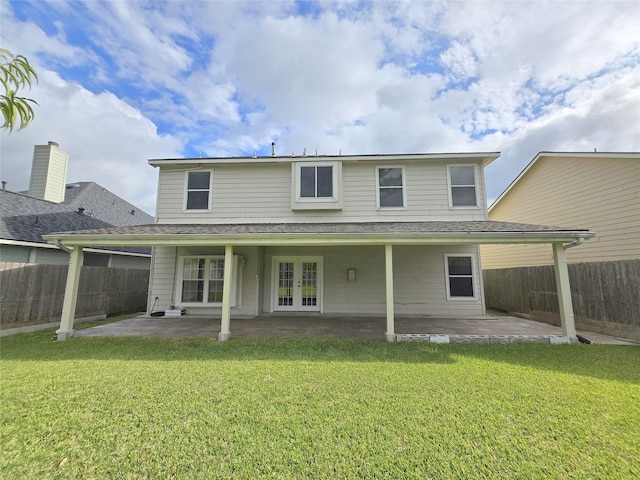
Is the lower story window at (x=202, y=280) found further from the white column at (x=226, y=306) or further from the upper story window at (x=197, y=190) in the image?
the white column at (x=226, y=306)

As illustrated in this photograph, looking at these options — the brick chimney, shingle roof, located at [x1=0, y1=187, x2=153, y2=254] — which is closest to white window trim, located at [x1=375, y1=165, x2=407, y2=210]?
shingle roof, located at [x1=0, y1=187, x2=153, y2=254]

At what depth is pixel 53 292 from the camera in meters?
8.31

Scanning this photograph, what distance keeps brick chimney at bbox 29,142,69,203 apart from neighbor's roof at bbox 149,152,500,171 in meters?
6.17

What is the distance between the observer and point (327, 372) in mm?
4613

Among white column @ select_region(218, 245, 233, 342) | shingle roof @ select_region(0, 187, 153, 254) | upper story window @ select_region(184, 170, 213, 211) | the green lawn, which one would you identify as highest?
upper story window @ select_region(184, 170, 213, 211)

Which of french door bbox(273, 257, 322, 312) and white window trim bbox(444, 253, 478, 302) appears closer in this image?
white window trim bbox(444, 253, 478, 302)

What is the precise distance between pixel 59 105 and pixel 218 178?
16.3ft

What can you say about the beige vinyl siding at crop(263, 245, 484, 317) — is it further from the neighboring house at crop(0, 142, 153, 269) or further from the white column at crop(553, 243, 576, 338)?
the neighboring house at crop(0, 142, 153, 269)

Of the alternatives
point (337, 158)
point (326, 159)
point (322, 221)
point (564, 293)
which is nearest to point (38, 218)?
point (322, 221)

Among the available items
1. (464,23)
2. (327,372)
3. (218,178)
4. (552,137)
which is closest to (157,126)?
(218,178)

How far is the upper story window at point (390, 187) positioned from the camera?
9.79m

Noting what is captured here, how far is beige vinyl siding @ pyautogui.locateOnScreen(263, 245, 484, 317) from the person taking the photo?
31.1 ft

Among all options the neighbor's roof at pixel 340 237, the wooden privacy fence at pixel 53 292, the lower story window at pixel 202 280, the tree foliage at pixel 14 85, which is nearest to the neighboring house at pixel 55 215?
the wooden privacy fence at pixel 53 292

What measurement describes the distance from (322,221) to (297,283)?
2.54 meters
